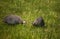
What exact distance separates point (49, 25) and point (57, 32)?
1.26ft

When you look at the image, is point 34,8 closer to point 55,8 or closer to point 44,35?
point 55,8

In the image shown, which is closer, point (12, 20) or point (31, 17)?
point (12, 20)

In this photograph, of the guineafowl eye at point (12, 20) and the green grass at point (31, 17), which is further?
the guineafowl eye at point (12, 20)

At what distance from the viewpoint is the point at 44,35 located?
19.0 ft

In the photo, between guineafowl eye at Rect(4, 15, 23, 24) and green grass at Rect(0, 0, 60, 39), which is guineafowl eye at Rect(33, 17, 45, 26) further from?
guineafowl eye at Rect(4, 15, 23, 24)

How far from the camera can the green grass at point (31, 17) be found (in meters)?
5.75

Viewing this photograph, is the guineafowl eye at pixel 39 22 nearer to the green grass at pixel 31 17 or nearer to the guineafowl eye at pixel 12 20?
the green grass at pixel 31 17

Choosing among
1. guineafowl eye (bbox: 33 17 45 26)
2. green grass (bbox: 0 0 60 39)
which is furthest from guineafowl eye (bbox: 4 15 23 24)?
guineafowl eye (bbox: 33 17 45 26)

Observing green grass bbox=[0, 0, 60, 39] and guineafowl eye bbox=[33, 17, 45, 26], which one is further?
guineafowl eye bbox=[33, 17, 45, 26]

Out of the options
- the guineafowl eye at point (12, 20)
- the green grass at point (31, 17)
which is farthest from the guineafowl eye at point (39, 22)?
the guineafowl eye at point (12, 20)

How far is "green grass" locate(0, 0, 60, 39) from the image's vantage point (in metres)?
5.75

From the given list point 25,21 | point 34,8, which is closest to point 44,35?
point 25,21

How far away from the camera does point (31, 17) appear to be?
6652 millimetres

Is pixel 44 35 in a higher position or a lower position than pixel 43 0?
lower
